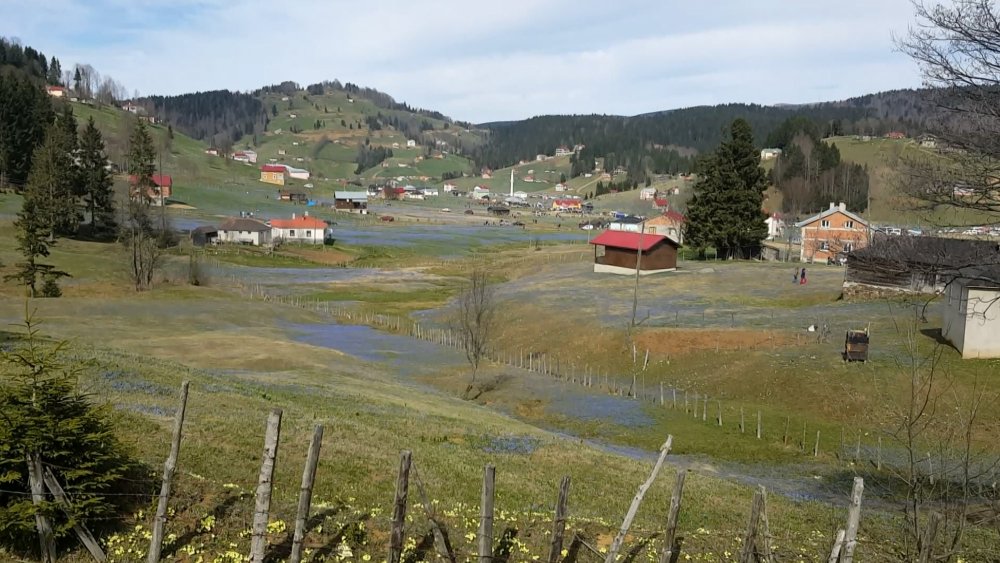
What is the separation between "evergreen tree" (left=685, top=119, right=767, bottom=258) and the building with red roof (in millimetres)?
11544

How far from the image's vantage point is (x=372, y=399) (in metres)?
31.0

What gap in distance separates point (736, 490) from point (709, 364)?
22.4 metres

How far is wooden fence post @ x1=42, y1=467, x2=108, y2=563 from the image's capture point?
10609mm

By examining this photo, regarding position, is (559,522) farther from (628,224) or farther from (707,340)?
(628,224)

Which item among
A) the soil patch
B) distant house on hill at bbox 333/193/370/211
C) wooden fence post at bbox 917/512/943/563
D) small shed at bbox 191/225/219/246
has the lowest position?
the soil patch

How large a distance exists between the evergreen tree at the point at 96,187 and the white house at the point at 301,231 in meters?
26.5

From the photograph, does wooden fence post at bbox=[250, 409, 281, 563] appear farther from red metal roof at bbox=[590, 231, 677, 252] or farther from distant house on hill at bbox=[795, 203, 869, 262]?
distant house on hill at bbox=[795, 203, 869, 262]

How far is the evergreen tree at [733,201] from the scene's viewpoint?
3563 inches

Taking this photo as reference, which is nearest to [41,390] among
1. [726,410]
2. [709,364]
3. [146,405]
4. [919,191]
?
[146,405]

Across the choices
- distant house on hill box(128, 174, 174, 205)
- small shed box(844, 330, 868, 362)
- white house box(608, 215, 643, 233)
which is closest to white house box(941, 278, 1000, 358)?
small shed box(844, 330, 868, 362)

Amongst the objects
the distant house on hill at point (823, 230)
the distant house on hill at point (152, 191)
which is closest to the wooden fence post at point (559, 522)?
the distant house on hill at point (152, 191)

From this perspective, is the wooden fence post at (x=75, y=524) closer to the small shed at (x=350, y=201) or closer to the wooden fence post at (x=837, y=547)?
the wooden fence post at (x=837, y=547)

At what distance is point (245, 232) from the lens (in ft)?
368

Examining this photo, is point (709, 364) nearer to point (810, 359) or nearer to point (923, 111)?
point (810, 359)
